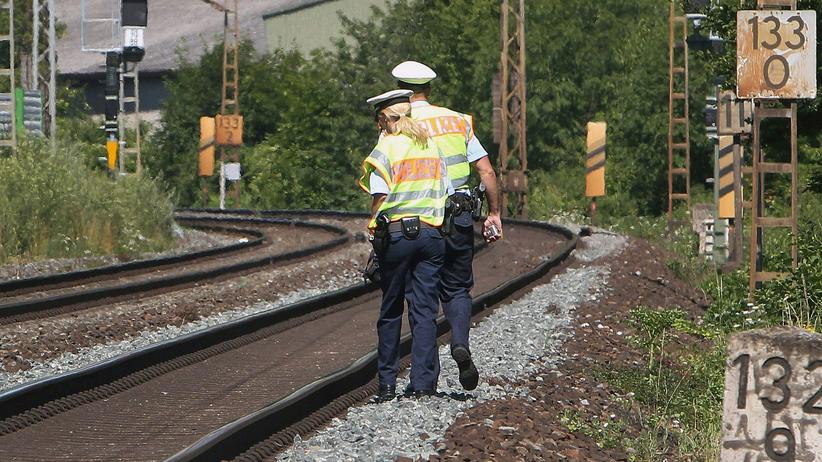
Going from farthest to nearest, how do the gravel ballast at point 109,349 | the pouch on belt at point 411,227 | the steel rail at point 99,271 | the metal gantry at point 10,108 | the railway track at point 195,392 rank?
the metal gantry at point 10,108 → the steel rail at point 99,271 → the gravel ballast at point 109,349 → the pouch on belt at point 411,227 → the railway track at point 195,392

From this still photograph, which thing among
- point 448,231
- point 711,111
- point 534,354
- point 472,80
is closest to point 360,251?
point 711,111

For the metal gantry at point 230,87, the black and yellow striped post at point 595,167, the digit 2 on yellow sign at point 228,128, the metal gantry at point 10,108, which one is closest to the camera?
the metal gantry at point 10,108

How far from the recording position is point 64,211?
25109 millimetres

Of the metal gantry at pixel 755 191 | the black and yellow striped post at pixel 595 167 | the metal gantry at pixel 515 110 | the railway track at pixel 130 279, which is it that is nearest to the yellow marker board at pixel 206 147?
the metal gantry at pixel 515 110

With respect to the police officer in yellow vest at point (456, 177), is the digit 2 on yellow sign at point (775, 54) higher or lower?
higher

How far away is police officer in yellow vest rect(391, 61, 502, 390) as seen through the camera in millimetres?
9078

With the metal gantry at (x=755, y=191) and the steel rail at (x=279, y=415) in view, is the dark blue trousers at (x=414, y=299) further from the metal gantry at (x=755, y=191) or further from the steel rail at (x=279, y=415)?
the metal gantry at (x=755, y=191)

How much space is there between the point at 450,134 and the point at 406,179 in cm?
53

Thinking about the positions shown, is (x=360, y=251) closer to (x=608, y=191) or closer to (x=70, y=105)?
(x=608, y=191)

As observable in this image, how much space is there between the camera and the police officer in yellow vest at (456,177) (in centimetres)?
908

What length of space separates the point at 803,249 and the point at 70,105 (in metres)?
60.6

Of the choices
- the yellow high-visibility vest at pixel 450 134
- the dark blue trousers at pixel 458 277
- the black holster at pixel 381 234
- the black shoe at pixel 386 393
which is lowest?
the black shoe at pixel 386 393

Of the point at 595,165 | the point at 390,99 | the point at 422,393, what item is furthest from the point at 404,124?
the point at 595,165

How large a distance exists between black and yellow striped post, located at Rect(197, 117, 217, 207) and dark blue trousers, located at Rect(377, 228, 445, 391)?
4700cm
